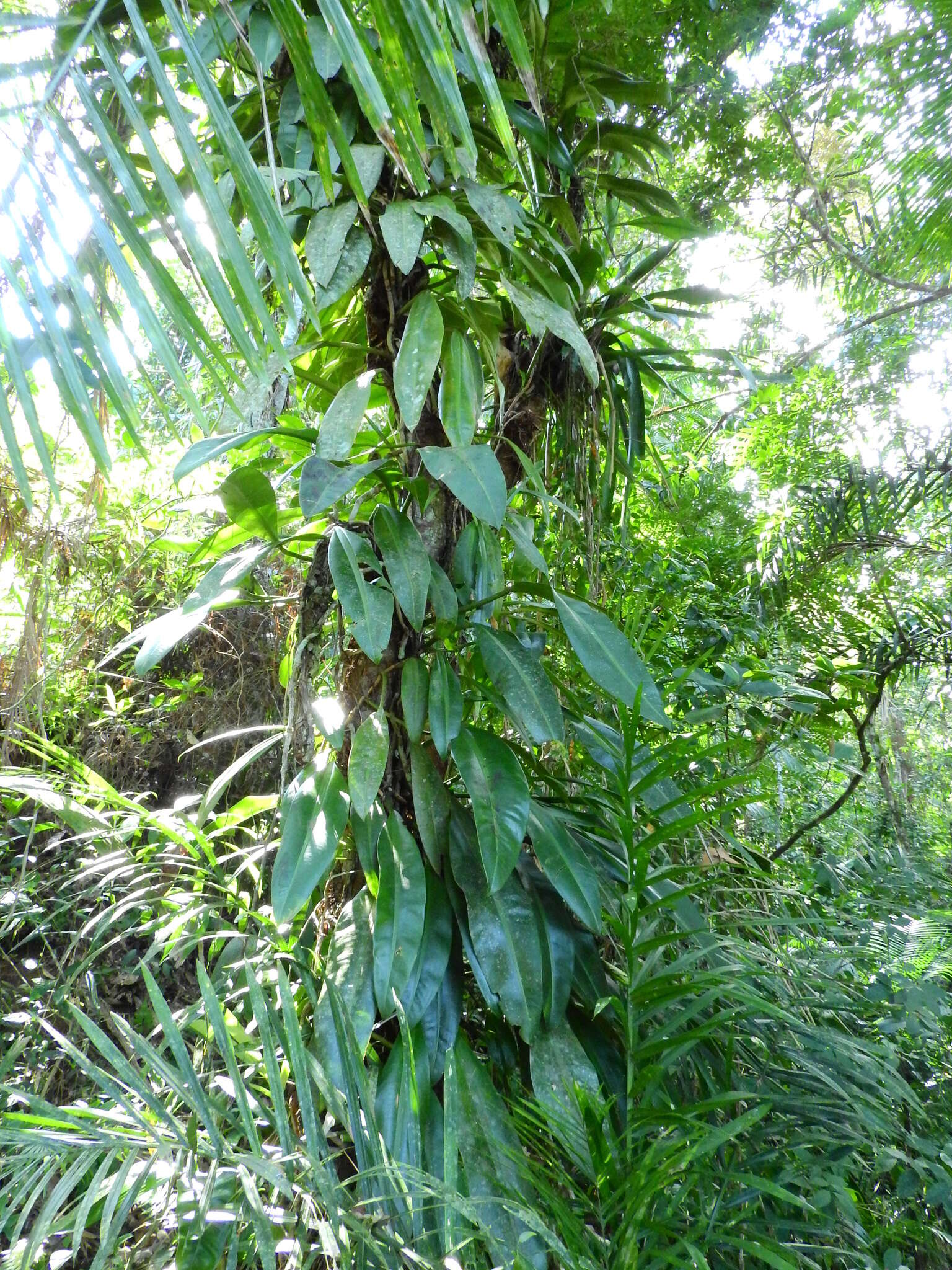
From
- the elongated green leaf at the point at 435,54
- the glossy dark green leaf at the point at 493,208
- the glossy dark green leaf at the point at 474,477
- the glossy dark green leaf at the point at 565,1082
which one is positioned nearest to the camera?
the elongated green leaf at the point at 435,54

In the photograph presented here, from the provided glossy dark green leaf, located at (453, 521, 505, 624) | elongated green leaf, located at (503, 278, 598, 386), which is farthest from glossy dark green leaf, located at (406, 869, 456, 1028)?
elongated green leaf, located at (503, 278, 598, 386)

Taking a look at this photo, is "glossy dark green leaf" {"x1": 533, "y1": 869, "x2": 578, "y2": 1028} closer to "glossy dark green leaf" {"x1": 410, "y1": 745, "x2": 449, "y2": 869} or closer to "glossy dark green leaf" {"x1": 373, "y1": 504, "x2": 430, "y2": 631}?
"glossy dark green leaf" {"x1": 410, "y1": 745, "x2": 449, "y2": 869}

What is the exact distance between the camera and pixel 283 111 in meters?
0.99

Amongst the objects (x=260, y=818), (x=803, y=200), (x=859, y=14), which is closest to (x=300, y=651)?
(x=260, y=818)

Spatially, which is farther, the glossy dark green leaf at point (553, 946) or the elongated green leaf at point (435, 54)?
the glossy dark green leaf at point (553, 946)

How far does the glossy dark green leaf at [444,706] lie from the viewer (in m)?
0.92

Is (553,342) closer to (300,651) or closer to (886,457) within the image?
(300,651)

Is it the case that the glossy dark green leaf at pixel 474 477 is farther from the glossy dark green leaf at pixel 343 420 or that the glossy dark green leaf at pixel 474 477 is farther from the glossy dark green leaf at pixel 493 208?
the glossy dark green leaf at pixel 493 208

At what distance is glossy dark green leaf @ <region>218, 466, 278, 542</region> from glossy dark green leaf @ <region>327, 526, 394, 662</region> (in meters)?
0.10

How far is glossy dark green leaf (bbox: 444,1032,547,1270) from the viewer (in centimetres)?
72

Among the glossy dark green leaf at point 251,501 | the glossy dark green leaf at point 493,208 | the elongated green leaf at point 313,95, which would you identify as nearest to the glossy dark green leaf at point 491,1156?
the glossy dark green leaf at point 251,501

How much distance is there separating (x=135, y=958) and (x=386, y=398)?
152cm

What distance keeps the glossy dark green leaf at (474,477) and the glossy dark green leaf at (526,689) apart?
0.19 meters

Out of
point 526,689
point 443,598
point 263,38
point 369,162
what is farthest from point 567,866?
point 263,38
